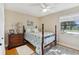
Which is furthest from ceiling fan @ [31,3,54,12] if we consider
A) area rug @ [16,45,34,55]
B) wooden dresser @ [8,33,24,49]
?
area rug @ [16,45,34,55]

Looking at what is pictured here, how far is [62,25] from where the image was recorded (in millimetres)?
1606

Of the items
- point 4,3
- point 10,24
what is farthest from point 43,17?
point 4,3

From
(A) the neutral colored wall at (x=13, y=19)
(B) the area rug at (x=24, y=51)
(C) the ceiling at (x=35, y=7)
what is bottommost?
(B) the area rug at (x=24, y=51)

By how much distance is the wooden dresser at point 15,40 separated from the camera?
1.55m

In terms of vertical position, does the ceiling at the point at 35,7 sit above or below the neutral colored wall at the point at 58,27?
above

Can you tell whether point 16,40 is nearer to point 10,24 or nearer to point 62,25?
point 10,24

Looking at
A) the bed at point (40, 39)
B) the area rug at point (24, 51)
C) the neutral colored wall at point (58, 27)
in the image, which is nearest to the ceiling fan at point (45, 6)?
the neutral colored wall at point (58, 27)

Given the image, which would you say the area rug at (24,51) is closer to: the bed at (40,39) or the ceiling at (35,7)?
the bed at (40,39)

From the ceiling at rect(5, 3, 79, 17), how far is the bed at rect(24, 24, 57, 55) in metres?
0.34

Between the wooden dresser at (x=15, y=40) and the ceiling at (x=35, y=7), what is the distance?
419mm

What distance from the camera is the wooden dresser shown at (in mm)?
1550

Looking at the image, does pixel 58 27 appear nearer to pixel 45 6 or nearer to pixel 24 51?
pixel 45 6

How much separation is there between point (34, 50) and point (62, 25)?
631mm

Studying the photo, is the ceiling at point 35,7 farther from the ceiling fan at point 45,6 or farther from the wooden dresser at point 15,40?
the wooden dresser at point 15,40
